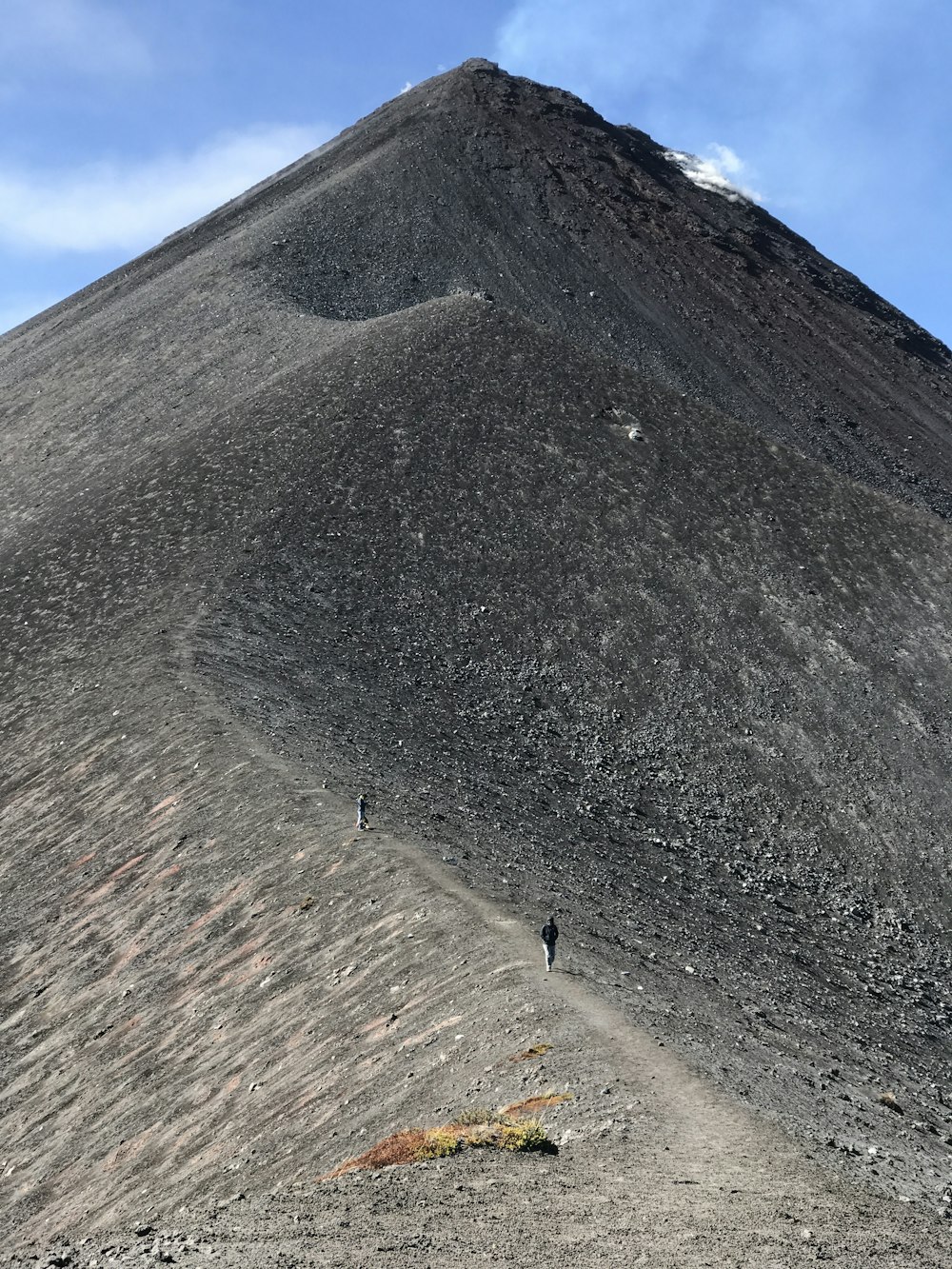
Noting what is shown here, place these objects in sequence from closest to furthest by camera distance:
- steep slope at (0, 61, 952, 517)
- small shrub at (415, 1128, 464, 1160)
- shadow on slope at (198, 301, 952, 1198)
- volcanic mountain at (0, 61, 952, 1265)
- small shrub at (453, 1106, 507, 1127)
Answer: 1. small shrub at (415, 1128, 464, 1160)
2. small shrub at (453, 1106, 507, 1127)
3. volcanic mountain at (0, 61, 952, 1265)
4. shadow on slope at (198, 301, 952, 1198)
5. steep slope at (0, 61, 952, 517)

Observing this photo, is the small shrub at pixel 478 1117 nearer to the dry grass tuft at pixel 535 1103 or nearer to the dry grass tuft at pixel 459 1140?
the dry grass tuft at pixel 459 1140

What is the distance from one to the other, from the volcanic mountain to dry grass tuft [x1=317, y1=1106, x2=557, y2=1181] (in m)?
0.41

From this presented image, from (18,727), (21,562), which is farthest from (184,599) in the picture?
(21,562)

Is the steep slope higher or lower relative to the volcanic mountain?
higher

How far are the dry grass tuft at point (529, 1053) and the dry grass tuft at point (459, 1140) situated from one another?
3.77ft

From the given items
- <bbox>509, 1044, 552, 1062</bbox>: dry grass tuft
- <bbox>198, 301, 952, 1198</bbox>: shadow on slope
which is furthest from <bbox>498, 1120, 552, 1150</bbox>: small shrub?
<bbox>198, 301, 952, 1198</bbox>: shadow on slope

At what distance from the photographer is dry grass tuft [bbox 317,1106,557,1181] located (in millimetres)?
15336

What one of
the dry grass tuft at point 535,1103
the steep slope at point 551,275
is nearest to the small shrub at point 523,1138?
the dry grass tuft at point 535,1103

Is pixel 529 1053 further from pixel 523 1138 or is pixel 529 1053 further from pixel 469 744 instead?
pixel 469 744

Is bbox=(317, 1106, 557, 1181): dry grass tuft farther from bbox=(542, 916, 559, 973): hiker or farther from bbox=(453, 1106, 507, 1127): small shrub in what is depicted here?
bbox=(542, 916, 559, 973): hiker

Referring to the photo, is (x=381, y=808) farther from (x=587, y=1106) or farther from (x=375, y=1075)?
(x=587, y=1106)

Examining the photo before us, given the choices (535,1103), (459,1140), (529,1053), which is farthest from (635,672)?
(459,1140)

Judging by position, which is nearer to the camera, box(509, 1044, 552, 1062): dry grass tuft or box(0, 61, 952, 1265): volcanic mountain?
box(509, 1044, 552, 1062): dry grass tuft

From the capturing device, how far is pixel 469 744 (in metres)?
35.3
